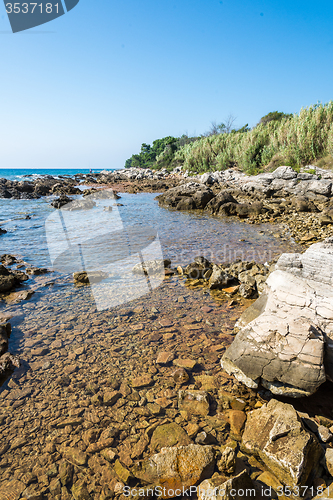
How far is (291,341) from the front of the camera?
2697mm

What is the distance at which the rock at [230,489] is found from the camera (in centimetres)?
178

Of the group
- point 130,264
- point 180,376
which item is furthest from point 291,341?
point 130,264

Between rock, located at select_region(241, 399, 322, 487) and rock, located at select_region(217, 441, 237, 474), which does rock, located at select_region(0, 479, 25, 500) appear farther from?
rock, located at select_region(241, 399, 322, 487)

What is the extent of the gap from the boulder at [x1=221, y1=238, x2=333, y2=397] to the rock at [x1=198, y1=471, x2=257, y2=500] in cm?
98

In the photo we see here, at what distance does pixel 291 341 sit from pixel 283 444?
918mm

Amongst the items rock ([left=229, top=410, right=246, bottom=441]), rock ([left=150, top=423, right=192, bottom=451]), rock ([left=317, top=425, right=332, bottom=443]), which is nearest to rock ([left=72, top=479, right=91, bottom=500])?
rock ([left=150, top=423, right=192, bottom=451])

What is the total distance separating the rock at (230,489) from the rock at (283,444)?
1.01ft

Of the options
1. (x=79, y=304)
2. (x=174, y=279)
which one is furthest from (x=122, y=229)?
(x=79, y=304)

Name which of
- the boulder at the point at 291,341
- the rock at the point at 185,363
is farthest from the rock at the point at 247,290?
the rock at the point at 185,363

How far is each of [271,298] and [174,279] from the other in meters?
3.15

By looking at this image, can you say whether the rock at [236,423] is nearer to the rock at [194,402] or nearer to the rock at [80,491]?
the rock at [194,402]

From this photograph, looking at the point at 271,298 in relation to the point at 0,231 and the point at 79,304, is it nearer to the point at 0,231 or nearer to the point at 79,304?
the point at 79,304

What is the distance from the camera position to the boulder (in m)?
2.57

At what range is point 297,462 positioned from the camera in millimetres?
1985
